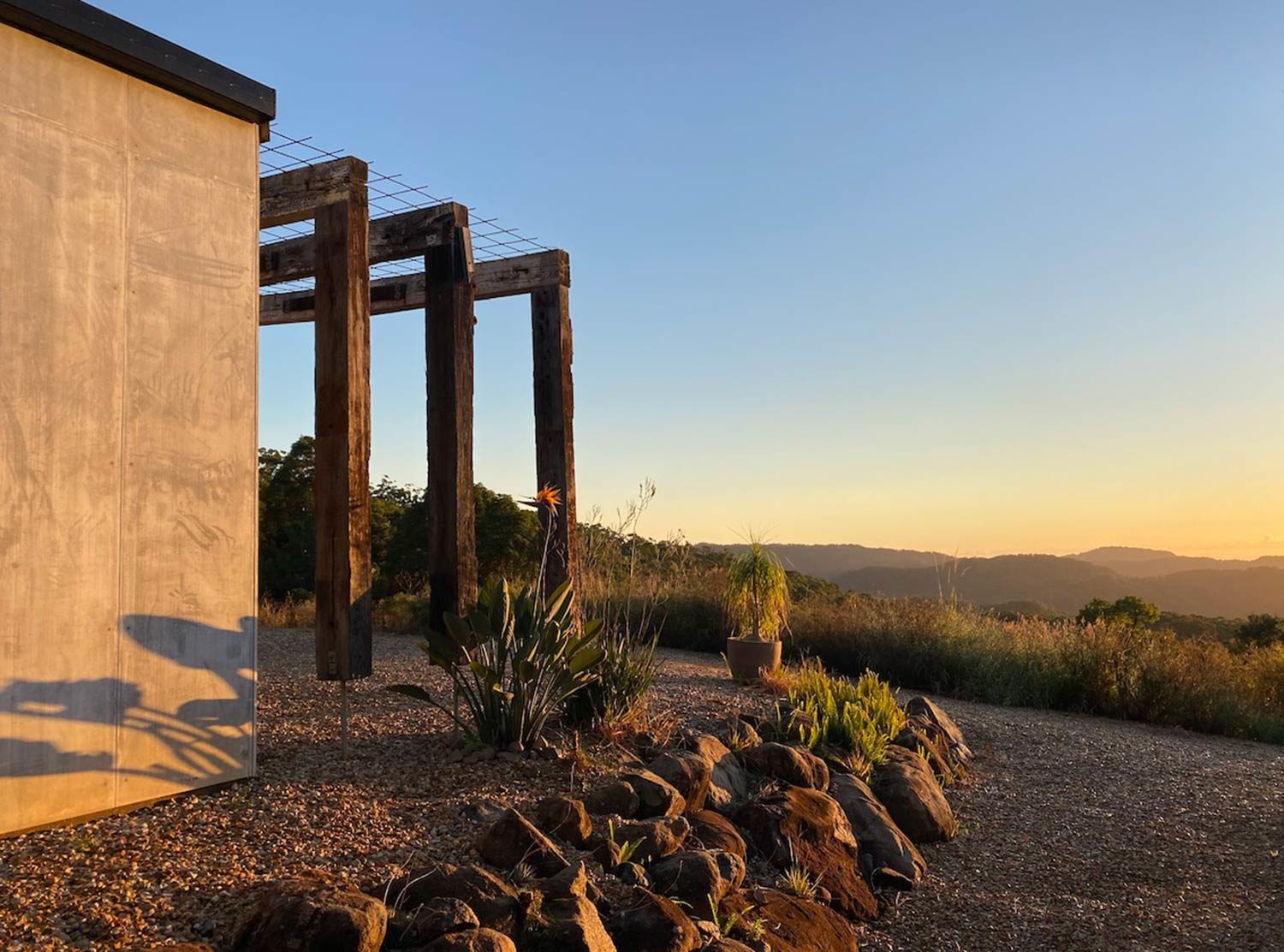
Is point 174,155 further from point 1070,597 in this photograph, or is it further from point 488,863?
point 1070,597

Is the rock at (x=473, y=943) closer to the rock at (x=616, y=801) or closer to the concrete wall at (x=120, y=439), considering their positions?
the rock at (x=616, y=801)

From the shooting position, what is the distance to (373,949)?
2.72 meters

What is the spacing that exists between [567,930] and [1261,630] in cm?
1283

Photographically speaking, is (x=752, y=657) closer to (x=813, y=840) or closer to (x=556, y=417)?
(x=556, y=417)

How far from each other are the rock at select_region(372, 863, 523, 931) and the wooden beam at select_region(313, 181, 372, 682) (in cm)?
207

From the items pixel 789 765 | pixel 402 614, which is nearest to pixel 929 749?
pixel 789 765

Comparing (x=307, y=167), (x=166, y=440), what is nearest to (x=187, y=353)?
(x=166, y=440)

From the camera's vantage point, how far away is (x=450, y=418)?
6711 mm

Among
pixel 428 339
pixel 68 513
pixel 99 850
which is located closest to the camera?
pixel 99 850

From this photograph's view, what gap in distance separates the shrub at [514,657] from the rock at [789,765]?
3.58 ft

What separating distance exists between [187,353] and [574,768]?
251 centimetres

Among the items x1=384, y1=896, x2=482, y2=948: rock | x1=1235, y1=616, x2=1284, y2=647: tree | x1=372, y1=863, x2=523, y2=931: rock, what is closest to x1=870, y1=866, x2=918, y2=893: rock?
x1=372, y1=863, x2=523, y2=931: rock

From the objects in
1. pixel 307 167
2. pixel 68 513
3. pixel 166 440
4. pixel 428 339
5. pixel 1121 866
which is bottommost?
pixel 1121 866

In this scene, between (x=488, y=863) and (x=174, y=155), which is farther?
(x=174, y=155)
